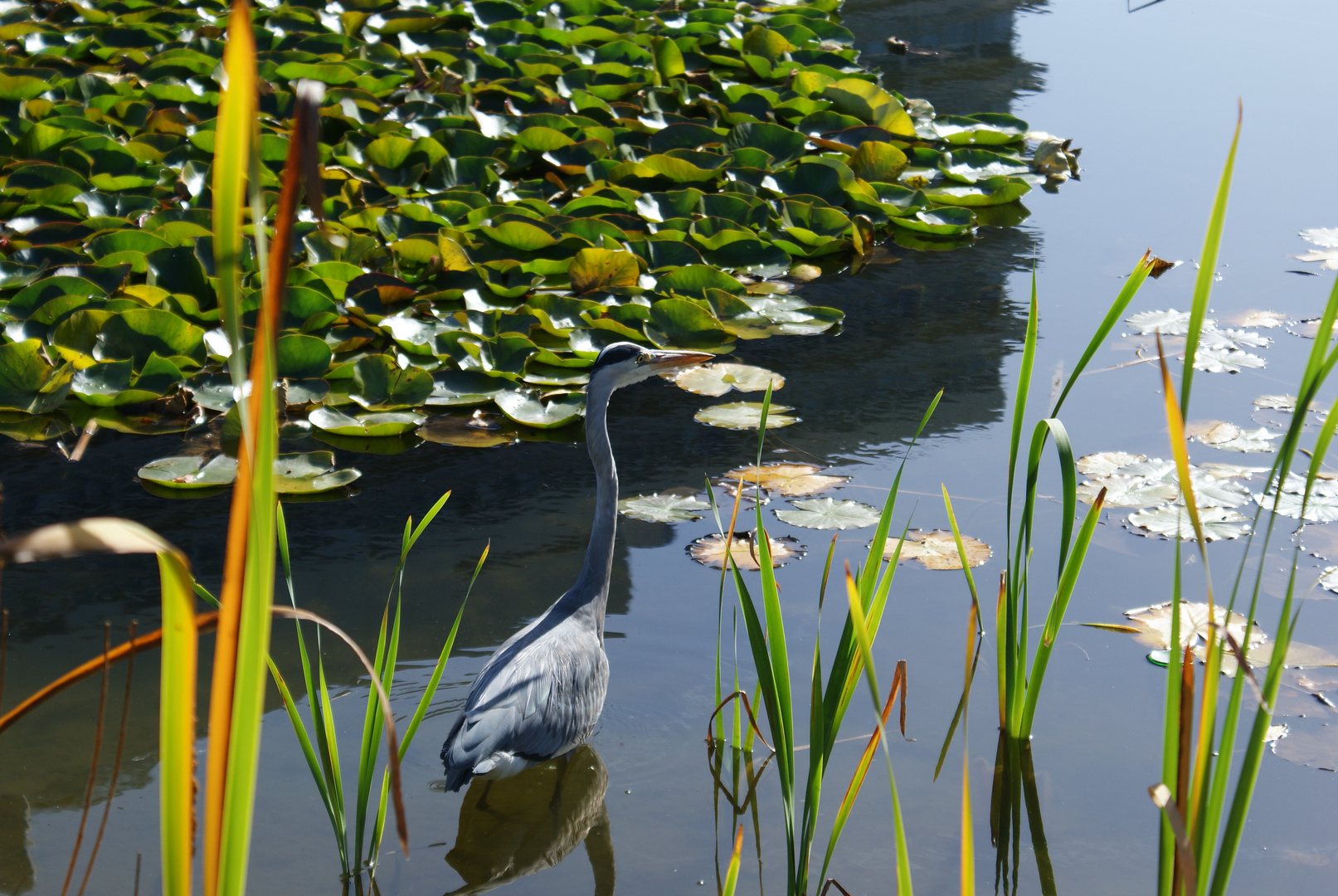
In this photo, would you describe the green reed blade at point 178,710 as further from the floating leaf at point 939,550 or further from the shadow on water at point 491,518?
the floating leaf at point 939,550

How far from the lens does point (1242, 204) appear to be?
5137mm

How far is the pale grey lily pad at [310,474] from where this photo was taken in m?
3.07

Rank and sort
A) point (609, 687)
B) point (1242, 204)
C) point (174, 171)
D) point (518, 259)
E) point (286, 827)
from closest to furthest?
point (286, 827) < point (609, 687) < point (518, 259) < point (174, 171) < point (1242, 204)

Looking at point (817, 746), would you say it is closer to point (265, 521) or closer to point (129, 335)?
point (265, 521)

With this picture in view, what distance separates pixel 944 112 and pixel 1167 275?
2.04m

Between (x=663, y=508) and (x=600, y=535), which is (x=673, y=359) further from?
(x=663, y=508)

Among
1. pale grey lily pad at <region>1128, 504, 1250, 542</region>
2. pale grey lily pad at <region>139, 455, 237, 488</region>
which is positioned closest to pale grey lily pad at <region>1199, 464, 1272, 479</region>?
pale grey lily pad at <region>1128, 504, 1250, 542</region>

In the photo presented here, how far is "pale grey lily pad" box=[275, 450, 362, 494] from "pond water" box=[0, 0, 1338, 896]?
7 cm

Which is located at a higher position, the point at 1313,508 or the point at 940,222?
the point at 940,222

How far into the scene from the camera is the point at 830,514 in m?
2.98

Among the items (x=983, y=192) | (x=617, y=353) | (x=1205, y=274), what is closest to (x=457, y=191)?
(x=617, y=353)

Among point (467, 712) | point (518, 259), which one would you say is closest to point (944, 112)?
point (518, 259)

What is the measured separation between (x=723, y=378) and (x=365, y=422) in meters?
1.21

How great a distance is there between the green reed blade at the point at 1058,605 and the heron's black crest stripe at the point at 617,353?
1.12m
